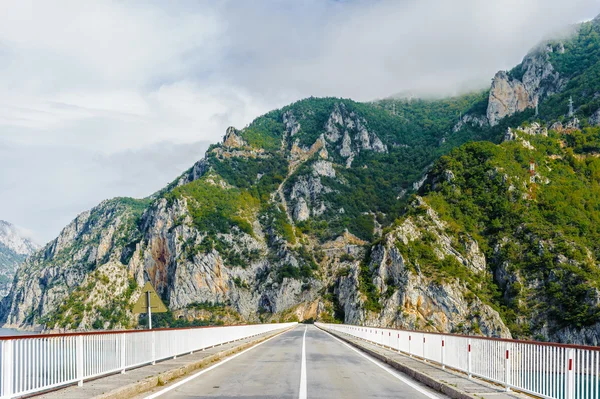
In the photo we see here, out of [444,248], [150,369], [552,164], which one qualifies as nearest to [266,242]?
[444,248]

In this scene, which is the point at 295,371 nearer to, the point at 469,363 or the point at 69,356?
the point at 469,363

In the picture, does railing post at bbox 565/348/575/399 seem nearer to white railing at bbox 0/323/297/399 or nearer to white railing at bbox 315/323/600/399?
white railing at bbox 315/323/600/399

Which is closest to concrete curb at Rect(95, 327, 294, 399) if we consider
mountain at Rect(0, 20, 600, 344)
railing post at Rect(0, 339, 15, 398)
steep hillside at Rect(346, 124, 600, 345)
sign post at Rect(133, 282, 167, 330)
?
railing post at Rect(0, 339, 15, 398)

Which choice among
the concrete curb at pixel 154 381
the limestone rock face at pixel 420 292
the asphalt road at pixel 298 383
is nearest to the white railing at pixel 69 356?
the concrete curb at pixel 154 381

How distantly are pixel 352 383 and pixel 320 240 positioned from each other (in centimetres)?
17842

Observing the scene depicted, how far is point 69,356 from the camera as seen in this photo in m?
11.3

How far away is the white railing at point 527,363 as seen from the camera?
30.9ft

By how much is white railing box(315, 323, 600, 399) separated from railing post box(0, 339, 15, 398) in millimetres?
9181

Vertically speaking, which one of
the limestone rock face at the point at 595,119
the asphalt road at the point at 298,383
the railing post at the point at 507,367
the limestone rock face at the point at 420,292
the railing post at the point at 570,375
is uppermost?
the limestone rock face at the point at 595,119

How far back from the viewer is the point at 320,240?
192 metres

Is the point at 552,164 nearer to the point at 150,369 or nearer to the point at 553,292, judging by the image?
the point at 553,292

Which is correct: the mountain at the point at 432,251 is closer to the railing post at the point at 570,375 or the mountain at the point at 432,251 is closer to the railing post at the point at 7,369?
the railing post at the point at 570,375

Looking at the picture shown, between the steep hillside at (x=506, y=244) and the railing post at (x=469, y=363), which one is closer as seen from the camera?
the railing post at (x=469, y=363)

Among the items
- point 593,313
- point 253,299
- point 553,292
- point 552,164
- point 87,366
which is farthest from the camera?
point 253,299
